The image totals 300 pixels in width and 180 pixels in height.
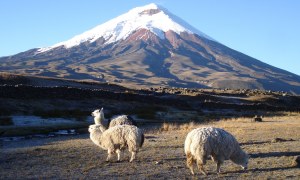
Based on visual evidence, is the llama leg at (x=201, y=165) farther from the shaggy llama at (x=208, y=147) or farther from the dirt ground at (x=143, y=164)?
the dirt ground at (x=143, y=164)

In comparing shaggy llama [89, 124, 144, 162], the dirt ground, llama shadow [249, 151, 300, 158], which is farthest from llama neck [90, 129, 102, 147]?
llama shadow [249, 151, 300, 158]

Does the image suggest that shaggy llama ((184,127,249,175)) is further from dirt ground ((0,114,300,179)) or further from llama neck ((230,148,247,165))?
dirt ground ((0,114,300,179))

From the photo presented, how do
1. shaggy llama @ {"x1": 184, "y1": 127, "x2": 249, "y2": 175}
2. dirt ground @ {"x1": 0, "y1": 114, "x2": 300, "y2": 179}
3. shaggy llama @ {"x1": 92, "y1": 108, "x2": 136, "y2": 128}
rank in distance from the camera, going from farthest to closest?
shaggy llama @ {"x1": 92, "y1": 108, "x2": 136, "y2": 128} → dirt ground @ {"x1": 0, "y1": 114, "x2": 300, "y2": 179} → shaggy llama @ {"x1": 184, "y1": 127, "x2": 249, "y2": 175}

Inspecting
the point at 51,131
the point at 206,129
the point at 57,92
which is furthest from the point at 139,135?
the point at 57,92

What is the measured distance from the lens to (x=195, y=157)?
15.8 m

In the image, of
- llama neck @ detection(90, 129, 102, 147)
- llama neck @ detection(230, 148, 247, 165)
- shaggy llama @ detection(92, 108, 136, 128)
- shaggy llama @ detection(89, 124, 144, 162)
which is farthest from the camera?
shaggy llama @ detection(92, 108, 136, 128)

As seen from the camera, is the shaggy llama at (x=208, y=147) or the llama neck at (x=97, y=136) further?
the llama neck at (x=97, y=136)

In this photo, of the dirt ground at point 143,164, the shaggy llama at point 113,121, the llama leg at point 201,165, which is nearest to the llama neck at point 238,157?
the dirt ground at point 143,164

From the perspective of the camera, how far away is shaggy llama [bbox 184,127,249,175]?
51.2 ft

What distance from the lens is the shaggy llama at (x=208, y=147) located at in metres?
15.6

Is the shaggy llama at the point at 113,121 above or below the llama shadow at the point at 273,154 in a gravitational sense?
above

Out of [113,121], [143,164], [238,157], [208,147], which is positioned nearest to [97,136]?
[113,121]

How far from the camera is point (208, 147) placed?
15641 mm

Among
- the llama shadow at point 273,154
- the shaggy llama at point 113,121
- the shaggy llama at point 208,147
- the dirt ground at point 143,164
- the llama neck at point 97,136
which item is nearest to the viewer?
the shaggy llama at point 208,147
